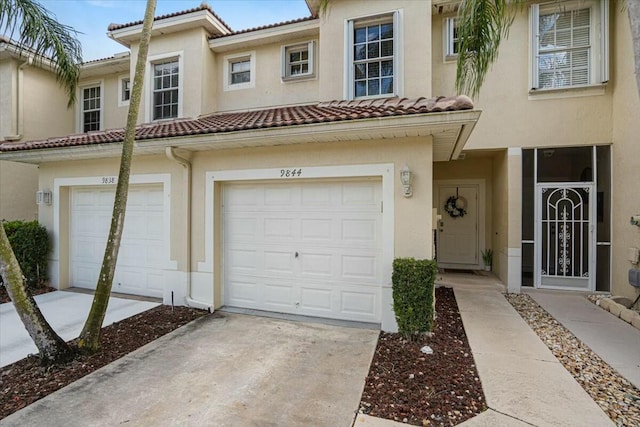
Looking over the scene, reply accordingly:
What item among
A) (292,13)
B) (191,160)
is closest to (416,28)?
(292,13)

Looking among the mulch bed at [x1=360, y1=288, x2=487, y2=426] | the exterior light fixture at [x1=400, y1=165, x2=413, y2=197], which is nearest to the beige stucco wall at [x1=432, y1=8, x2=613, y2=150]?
the exterior light fixture at [x1=400, y1=165, x2=413, y2=197]

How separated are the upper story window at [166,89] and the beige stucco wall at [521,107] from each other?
768 cm

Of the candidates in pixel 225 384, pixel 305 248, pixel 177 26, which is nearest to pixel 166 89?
pixel 177 26

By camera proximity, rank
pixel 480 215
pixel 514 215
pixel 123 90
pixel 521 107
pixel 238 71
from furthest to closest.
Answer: pixel 123 90 → pixel 480 215 → pixel 238 71 → pixel 514 215 → pixel 521 107

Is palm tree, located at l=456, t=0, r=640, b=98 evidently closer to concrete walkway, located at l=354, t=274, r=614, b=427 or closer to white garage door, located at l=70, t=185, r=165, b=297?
concrete walkway, located at l=354, t=274, r=614, b=427

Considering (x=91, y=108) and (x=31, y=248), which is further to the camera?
(x=91, y=108)

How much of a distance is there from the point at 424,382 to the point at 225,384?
97.2 inches

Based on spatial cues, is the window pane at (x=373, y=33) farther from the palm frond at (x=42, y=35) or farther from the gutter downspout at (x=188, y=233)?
the palm frond at (x=42, y=35)

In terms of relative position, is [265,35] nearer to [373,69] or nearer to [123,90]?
[373,69]

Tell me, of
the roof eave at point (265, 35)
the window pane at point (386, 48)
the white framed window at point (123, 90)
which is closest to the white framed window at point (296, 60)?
the roof eave at point (265, 35)

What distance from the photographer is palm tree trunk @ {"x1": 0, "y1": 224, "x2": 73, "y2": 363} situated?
4215mm

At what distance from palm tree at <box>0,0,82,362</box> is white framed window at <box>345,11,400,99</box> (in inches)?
236

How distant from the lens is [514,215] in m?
8.49

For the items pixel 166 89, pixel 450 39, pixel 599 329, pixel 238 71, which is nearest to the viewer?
pixel 599 329
